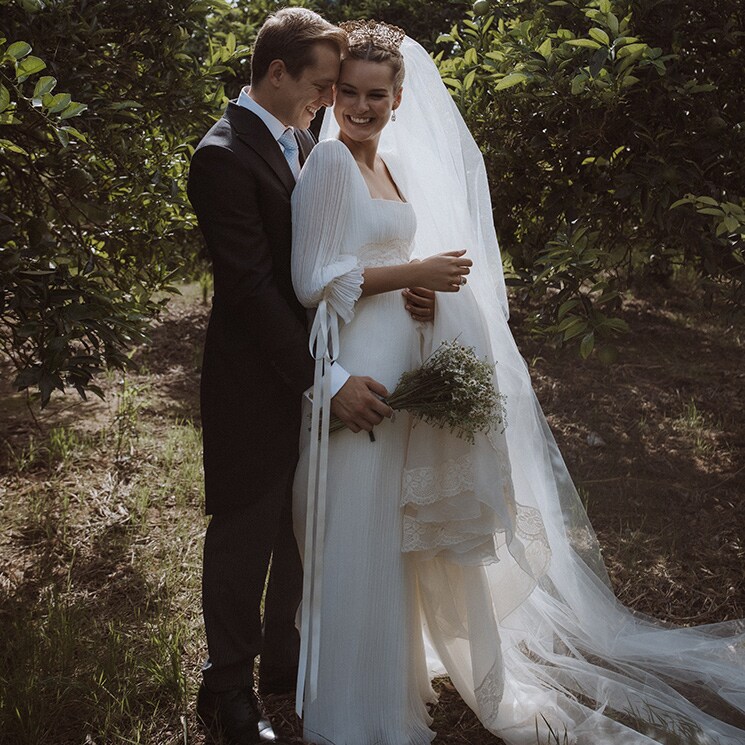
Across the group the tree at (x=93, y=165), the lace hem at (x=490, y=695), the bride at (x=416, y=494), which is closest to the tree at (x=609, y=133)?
the bride at (x=416, y=494)

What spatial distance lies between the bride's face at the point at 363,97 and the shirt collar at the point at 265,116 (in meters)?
0.18

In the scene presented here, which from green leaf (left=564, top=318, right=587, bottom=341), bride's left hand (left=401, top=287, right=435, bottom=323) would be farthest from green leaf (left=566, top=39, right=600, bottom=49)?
bride's left hand (left=401, top=287, right=435, bottom=323)

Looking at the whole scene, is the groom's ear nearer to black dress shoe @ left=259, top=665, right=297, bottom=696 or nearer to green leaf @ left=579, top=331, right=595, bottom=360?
green leaf @ left=579, top=331, right=595, bottom=360

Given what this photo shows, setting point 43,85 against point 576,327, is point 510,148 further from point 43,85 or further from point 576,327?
point 43,85

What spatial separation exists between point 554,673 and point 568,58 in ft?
→ 7.16

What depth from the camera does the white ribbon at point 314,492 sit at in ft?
8.07

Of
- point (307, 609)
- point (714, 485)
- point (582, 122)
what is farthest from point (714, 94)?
point (307, 609)

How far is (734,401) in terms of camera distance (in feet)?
18.4

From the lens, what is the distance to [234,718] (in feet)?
8.61

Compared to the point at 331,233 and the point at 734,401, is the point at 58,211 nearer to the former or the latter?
the point at 331,233

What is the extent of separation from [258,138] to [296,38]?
287 millimetres

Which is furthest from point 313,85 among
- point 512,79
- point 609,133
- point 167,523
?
point 167,523

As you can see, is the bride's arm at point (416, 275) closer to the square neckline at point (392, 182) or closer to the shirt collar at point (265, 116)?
the square neckline at point (392, 182)

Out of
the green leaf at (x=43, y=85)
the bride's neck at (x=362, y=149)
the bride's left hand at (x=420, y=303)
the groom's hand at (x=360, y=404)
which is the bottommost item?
the groom's hand at (x=360, y=404)
